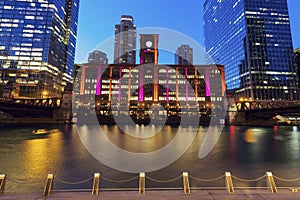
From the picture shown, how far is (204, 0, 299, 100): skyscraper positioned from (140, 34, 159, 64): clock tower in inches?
2824

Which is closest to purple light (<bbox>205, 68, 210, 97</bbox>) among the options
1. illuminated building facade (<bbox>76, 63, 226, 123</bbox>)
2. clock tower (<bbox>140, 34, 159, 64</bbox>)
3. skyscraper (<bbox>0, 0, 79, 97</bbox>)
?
illuminated building facade (<bbox>76, 63, 226, 123</bbox>)

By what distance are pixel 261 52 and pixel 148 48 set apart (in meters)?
90.1

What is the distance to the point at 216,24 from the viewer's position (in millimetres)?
195750

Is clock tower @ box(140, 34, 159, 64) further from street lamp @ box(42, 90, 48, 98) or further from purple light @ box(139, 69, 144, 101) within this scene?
street lamp @ box(42, 90, 48, 98)

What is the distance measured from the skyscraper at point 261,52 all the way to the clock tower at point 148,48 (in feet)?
235

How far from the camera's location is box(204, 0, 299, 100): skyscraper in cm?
12800

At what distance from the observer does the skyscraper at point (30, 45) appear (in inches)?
5364

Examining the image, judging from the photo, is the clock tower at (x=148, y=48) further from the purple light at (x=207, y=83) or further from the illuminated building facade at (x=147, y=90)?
the purple light at (x=207, y=83)

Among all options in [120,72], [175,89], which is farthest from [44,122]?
[175,89]

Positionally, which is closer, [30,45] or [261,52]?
[261,52]

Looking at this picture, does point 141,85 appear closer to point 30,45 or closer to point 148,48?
point 148,48

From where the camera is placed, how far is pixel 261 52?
440ft

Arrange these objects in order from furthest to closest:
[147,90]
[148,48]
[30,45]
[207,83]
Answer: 1. [148,48]
2. [30,45]
3. [207,83]
4. [147,90]

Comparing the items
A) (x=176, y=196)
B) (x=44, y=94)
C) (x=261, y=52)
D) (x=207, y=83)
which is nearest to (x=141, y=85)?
(x=207, y=83)
